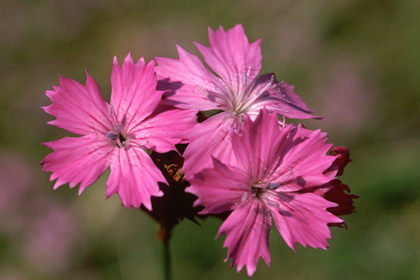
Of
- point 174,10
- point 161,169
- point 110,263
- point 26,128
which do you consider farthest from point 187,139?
point 174,10

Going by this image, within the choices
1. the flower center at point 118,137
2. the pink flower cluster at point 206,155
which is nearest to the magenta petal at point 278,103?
the pink flower cluster at point 206,155

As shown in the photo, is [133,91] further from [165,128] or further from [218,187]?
[218,187]

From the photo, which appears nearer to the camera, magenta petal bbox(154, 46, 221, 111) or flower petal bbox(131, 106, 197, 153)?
flower petal bbox(131, 106, 197, 153)

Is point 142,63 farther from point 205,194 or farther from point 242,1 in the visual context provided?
point 242,1

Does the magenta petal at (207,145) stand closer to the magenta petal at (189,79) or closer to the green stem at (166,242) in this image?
the magenta petal at (189,79)

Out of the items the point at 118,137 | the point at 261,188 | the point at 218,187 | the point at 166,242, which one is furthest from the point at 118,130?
the point at 166,242

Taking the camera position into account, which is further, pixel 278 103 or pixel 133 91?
pixel 278 103

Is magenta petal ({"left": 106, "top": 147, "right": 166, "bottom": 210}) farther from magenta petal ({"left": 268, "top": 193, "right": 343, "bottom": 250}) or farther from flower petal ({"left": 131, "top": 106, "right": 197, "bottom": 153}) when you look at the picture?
magenta petal ({"left": 268, "top": 193, "right": 343, "bottom": 250})

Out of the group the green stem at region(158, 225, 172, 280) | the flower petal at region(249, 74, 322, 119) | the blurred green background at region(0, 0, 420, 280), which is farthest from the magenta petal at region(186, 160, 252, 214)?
the blurred green background at region(0, 0, 420, 280)

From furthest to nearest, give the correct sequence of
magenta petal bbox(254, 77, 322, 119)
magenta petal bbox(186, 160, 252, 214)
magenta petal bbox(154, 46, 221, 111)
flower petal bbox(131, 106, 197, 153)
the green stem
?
the green stem < magenta petal bbox(254, 77, 322, 119) < magenta petal bbox(154, 46, 221, 111) < flower petal bbox(131, 106, 197, 153) < magenta petal bbox(186, 160, 252, 214)
